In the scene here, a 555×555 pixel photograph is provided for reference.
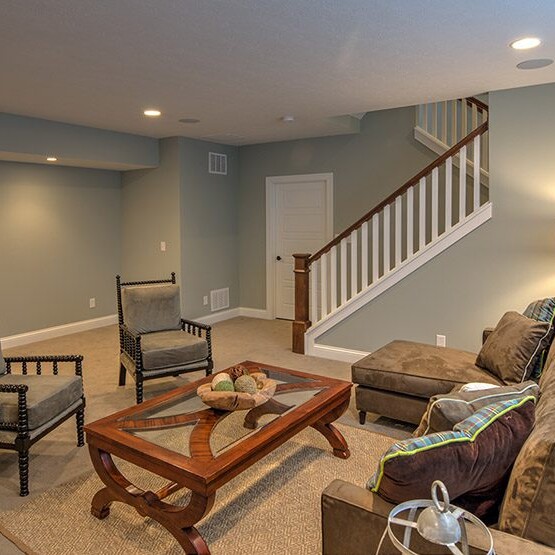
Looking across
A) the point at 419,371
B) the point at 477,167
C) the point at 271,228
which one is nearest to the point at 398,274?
the point at 477,167

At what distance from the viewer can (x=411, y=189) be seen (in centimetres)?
452

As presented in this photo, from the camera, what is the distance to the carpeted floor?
110 inches

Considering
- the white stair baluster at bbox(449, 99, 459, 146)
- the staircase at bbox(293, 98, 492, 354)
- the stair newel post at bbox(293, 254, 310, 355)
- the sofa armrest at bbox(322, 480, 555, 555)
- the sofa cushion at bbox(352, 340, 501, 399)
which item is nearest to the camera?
the sofa armrest at bbox(322, 480, 555, 555)

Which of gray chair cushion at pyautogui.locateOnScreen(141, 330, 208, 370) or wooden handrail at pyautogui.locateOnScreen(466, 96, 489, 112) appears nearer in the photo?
gray chair cushion at pyautogui.locateOnScreen(141, 330, 208, 370)

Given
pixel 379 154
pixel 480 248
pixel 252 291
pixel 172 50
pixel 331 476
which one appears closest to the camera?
pixel 331 476

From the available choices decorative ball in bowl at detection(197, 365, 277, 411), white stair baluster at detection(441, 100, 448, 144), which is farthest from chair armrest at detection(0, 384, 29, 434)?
white stair baluster at detection(441, 100, 448, 144)

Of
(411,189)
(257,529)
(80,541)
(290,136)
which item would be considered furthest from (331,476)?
(290,136)

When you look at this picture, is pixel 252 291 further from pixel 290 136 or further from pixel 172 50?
pixel 172 50

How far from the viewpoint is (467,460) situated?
1411 mm

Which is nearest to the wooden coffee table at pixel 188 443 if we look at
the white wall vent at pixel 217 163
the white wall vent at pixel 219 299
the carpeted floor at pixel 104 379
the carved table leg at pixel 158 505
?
the carved table leg at pixel 158 505

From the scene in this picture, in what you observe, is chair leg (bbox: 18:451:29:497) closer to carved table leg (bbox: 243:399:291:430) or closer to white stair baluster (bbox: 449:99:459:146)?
carved table leg (bbox: 243:399:291:430)

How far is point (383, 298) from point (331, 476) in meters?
2.26

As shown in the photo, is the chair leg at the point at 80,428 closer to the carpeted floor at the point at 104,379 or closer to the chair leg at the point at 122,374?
the carpeted floor at the point at 104,379

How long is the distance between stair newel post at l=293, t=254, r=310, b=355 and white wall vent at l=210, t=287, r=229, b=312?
6.31 ft
